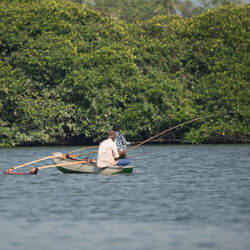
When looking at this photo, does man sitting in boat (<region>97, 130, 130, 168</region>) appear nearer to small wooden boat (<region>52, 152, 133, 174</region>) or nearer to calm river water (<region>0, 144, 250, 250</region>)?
small wooden boat (<region>52, 152, 133, 174</region>)

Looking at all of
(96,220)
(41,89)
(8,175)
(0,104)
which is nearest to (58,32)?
(41,89)

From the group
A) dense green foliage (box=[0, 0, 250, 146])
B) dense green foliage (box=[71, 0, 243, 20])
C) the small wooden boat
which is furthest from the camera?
dense green foliage (box=[71, 0, 243, 20])

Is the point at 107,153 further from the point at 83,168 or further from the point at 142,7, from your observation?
the point at 142,7

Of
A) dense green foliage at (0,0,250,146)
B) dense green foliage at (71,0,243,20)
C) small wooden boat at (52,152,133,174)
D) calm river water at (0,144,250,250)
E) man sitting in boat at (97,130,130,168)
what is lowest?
calm river water at (0,144,250,250)

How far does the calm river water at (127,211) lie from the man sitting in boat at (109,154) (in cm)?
44

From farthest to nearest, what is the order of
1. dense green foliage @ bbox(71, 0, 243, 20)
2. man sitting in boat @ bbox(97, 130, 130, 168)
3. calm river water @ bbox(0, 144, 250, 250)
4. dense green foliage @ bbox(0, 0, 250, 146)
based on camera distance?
dense green foliage @ bbox(71, 0, 243, 20)
dense green foliage @ bbox(0, 0, 250, 146)
man sitting in boat @ bbox(97, 130, 130, 168)
calm river water @ bbox(0, 144, 250, 250)

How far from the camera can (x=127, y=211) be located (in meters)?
12.9

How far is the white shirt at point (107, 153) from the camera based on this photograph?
19031 mm

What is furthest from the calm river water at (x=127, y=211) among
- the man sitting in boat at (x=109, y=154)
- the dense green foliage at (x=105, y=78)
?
the dense green foliage at (x=105, y=78)

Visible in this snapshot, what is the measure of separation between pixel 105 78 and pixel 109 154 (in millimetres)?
21241

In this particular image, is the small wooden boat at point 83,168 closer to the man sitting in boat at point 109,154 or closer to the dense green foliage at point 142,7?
the man sitting in boat at point 109,154

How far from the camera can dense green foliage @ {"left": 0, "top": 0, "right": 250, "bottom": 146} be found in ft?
129

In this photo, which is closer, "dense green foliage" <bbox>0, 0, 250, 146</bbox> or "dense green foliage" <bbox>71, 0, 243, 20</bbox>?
"dense green foliage" <bbox>0, 0, 250, 146</bbox>

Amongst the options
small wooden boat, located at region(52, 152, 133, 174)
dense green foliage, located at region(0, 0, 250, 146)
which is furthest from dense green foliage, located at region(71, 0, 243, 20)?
small wooden boat, located at region(52, 152, 133, 174)
